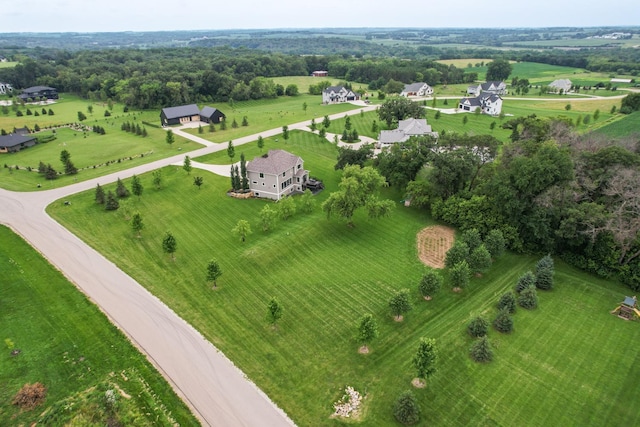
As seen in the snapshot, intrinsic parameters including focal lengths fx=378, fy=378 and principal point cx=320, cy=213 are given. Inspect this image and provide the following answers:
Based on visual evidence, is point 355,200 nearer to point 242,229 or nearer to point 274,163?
point 242,229

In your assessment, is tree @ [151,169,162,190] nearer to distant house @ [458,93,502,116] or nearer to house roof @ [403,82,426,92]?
distant house @ [458,93,502,116]

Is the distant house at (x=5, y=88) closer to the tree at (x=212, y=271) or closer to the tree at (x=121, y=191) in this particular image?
the tree at (x=121, y=191)

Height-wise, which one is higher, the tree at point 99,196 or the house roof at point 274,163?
the house roof at point 274,163

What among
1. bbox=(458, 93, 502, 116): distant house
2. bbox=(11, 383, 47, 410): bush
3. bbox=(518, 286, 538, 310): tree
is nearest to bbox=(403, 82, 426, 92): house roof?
bbox=(458, 93, 502, 116): distant house

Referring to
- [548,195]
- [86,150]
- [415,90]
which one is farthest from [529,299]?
[415,90]

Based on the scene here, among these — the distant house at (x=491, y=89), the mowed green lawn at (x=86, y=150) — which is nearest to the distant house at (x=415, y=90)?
the distant house at (x=491, y=89)

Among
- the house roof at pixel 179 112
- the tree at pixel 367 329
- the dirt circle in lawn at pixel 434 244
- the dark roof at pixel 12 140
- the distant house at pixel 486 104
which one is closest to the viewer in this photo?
the tree at pixel 367 329
